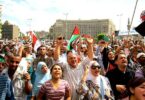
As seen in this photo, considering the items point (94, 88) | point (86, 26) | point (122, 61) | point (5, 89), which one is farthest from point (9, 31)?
point (5, 89)

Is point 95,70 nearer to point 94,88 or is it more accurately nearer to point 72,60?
point 94,88

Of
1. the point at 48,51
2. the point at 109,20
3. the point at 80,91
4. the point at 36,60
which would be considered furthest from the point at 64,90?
the point at 109,20

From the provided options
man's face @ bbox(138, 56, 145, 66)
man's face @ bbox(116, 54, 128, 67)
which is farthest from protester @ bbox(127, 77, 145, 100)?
man's face @ bbox(138, 56, 145, 66)

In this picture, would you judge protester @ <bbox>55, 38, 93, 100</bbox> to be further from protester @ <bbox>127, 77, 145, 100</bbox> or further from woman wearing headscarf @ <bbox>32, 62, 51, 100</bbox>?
protester @ <bbox>127, 77, 145, 100</bbox>

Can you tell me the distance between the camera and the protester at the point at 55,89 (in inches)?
227

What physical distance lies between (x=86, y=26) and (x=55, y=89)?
174 m

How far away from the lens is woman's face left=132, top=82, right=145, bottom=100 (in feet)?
12.0

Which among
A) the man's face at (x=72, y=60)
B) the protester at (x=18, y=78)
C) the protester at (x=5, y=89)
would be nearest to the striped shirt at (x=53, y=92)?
the protester at (x=18, y=78)

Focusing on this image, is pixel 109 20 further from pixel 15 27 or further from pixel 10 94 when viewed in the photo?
pixel 10 94

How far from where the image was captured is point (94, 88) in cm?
598

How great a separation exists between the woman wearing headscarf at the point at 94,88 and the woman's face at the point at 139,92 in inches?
86.0

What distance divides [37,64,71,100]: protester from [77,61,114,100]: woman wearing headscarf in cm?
25

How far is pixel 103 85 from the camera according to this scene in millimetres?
5977

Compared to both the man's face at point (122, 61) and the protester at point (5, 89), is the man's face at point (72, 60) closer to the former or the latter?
the man's face at point (122, 61)
